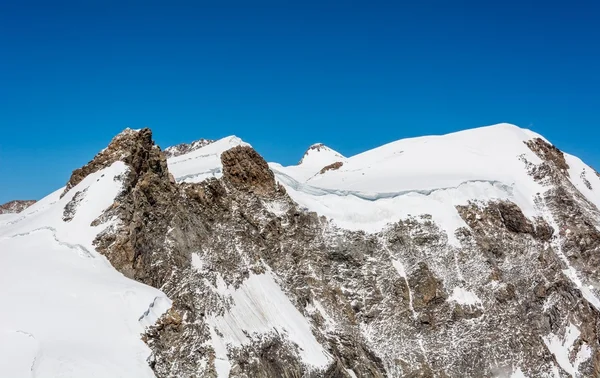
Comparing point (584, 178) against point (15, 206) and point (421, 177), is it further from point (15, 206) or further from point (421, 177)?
point (15, 206)

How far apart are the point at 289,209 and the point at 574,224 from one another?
82.8 feet

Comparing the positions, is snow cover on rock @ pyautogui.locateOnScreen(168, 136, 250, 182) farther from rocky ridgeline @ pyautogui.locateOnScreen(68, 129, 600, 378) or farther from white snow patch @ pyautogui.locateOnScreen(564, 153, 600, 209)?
white snow patch @ pyautogui.locateOnScreen(564, 153, 600, 209)

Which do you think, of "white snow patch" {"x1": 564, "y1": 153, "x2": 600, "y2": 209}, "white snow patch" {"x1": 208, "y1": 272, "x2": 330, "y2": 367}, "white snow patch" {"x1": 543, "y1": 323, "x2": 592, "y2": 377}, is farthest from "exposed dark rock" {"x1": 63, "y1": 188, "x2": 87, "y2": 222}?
"white snow patch" {"x1": 564, "y1": 153, "x2": 600, "y2": 209}

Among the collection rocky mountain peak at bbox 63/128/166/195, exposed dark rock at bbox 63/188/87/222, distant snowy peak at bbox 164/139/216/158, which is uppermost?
distant snowy peak at bbox 164/139/216/158

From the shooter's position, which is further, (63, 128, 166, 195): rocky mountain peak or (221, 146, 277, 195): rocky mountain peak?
(221, 146, 277, 195): rocky mountain peak

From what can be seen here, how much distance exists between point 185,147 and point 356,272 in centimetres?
3299

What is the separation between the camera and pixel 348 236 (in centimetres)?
3666

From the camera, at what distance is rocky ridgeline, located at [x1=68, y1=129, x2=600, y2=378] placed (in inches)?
1069

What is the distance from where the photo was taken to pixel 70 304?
19656 mm

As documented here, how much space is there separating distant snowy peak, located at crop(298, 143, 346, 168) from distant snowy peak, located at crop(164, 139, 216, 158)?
1770 centimetres

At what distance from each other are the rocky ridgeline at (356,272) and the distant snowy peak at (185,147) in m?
23.2

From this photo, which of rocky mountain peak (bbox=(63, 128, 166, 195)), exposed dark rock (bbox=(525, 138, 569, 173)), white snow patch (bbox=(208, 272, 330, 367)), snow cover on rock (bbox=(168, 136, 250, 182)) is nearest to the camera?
white snow patch (bbox=(208, 272, 330, 367))

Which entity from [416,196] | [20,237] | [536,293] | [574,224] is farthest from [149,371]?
[574,224]

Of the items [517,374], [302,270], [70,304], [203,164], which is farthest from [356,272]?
[70,304]
